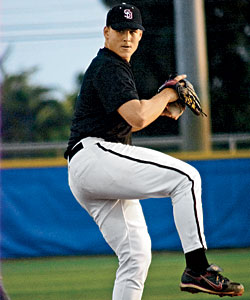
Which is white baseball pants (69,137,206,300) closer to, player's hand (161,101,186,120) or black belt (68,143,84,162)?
black belt (68,143,84,162)

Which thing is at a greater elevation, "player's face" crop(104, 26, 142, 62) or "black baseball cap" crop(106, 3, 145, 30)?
"black baseball cap" crop(106, 3, 145, 30)

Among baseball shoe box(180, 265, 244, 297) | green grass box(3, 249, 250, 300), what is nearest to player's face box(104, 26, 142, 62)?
baseball shoe box(180, 265, 244, 297)

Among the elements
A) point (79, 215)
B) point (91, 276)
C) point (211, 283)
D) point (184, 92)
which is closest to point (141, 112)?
point (184, 92)

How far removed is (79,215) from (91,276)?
6.45 feet

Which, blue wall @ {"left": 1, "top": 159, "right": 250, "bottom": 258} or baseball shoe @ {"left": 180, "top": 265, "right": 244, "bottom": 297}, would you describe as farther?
blue wall @ {"left": 1, "top": 159, "right": 250, "bottom": 258}

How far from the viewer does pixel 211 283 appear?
394 cm

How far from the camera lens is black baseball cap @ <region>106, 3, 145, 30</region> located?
4218mm

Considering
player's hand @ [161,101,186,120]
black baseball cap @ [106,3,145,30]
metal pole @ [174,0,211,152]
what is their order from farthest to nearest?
metal pole @ [174,0,211,152]
player's hand @ [161,101,186,120]
black baseball cap @ [106,3,145,30]

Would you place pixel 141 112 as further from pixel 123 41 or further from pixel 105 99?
pixel 123 41

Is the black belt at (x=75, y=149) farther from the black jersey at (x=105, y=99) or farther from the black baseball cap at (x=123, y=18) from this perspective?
the black baseball cap at (x=123, y=18)

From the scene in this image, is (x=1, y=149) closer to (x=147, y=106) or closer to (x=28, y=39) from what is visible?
(x=28, y=39)

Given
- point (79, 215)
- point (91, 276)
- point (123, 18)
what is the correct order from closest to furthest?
point (123, 18) < point (91, 276) < point (79, 215)

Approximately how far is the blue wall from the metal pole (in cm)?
112

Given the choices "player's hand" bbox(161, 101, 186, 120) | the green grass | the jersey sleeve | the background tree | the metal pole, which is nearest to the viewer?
the jersey sleeve
